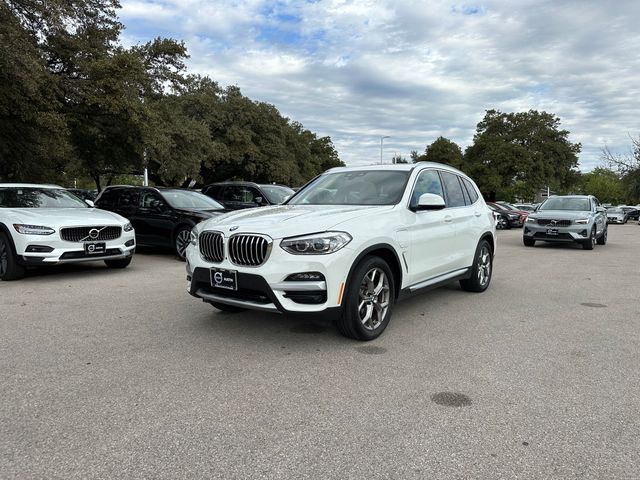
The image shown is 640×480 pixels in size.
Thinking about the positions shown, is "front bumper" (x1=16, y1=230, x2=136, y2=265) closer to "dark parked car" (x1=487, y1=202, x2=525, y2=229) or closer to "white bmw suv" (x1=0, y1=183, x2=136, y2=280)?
"white bmw suv" (x1=0, y1=183, x2=136, y2=280)

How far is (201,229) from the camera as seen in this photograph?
15.9 feet

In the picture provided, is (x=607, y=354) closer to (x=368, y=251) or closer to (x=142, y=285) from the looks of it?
(x=368, y=251)

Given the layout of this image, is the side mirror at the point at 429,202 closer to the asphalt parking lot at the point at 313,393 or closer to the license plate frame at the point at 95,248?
the asphalt parking lot at the point at 313,393

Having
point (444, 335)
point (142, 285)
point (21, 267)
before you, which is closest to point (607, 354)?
point (444, 335)

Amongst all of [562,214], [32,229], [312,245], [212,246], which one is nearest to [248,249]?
[212,246]

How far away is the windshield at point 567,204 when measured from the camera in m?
15.1

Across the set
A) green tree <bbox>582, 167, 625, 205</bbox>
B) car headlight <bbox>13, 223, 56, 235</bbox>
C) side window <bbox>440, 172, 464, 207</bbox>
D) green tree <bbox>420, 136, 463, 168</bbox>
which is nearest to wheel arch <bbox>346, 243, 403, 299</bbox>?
side window <bbox>440, 172, 464, 207</bbox>

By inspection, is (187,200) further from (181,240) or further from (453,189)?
(453,189)

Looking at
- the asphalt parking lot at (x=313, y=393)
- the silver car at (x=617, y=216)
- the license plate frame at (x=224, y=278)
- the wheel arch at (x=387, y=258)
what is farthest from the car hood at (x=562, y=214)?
the silver car at (x=617, y=216)

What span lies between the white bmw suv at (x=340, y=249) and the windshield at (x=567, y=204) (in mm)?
10743

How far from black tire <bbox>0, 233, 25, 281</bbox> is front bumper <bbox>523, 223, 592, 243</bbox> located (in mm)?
13213

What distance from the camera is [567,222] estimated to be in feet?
46.7

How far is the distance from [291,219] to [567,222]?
1226 cm

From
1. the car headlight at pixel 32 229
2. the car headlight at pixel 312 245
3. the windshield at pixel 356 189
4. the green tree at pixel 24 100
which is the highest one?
the green tree at pixel 24 100
